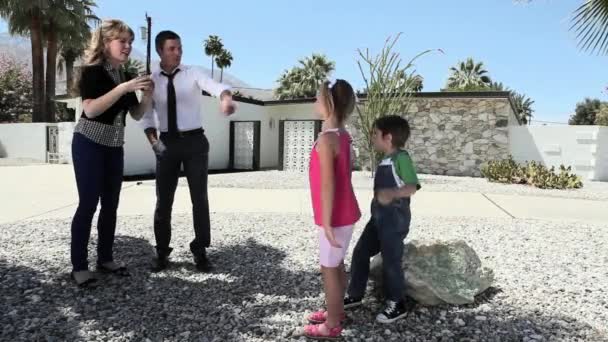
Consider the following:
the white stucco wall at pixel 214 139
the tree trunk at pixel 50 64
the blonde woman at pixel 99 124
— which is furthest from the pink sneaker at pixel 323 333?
the tree trunk at pixel 50 64

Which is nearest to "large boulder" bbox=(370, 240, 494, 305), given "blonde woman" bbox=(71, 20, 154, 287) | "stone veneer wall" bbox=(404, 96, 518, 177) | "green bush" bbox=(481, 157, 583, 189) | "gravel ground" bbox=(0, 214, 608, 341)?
"gravel ground" bbox=(0, 214, 608, 341)

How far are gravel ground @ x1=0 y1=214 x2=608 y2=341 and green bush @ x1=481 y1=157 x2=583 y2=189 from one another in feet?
19.6

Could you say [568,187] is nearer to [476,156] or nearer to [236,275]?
[476,156]

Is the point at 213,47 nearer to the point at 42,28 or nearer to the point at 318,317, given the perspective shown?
the point at 42,28

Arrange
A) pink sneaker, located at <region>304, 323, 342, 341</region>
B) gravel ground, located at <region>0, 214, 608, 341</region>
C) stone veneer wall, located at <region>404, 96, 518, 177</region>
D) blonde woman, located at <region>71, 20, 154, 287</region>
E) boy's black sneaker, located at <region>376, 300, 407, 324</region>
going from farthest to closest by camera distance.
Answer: stone veneer wall, located at <region>404, 96, 518, 177</region>
blonde woman, located at <region>71, 20, 154, 287</region>
boy's black sneaker, located at <region>376, 300, 407, 324</region>
gravel ground, located at <region>0, 214, 608, 341</region>
pink sneaker, located at <region>304, 323, 342, 341</region>

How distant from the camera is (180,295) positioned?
300 cm

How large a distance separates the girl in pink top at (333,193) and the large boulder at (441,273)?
0.67 m

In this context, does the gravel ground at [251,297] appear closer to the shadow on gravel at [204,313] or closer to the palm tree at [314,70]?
the shadow on gravel at [204,313]

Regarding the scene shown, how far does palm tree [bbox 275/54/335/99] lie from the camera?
38.6 m

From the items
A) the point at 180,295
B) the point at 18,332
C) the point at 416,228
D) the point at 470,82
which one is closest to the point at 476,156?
the point at 416,228

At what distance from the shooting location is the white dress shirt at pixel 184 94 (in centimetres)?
322

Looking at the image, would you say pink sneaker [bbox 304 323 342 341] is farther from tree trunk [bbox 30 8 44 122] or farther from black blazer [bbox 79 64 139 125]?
tree trunk [bbox 30 8 44 122]

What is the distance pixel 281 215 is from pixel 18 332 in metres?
3.81

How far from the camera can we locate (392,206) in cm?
256
